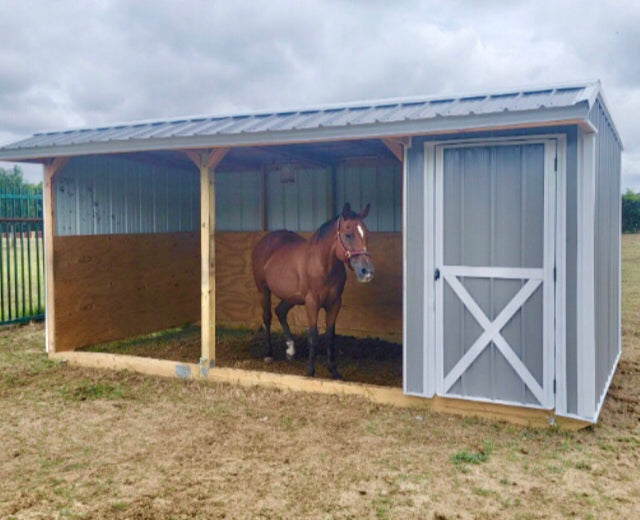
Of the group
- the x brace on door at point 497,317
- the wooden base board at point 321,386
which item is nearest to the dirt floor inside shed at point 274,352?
the wooden base board at point 321,386

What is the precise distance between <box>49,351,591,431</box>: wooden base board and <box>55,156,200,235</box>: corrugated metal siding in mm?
1680

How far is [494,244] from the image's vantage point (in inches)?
179

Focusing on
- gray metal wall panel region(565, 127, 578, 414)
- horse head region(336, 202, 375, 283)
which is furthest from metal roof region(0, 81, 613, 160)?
horse head region(336, 202, 375, 283)

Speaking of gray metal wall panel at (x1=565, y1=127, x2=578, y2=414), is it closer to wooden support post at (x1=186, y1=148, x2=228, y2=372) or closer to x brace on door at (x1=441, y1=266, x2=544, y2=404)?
x brace on door at (x1=441, y1=266, x2=544, y2=404)

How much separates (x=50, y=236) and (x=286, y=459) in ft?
14.1

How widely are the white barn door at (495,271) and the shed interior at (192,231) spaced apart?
1.61 metres

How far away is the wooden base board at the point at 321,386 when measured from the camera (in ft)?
14.8

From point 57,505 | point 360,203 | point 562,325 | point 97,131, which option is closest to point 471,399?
point 562,325

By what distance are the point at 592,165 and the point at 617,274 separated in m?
2.61

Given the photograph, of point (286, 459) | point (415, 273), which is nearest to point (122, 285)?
point (415, 273)

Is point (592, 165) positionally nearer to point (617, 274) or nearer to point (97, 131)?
point (617, 274)

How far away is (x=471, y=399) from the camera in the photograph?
4.67 m

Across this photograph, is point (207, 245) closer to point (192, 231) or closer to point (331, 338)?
point (331, 338)

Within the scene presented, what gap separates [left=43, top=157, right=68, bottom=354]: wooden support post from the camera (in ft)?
21.9
